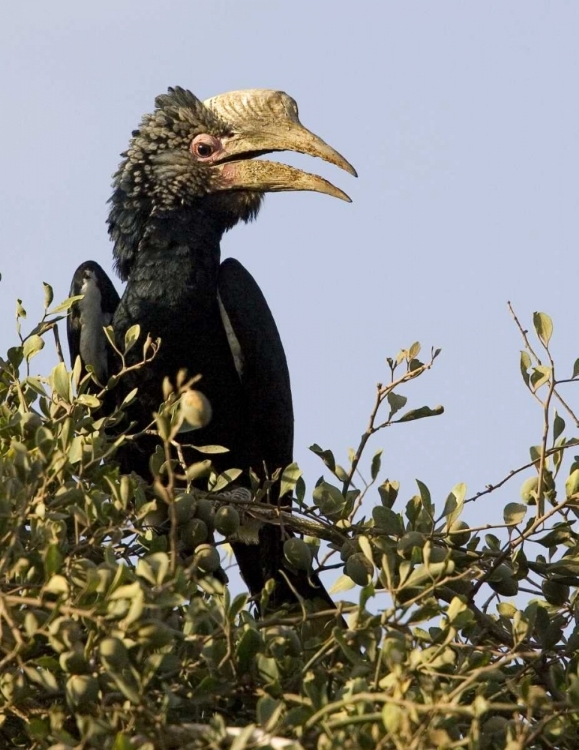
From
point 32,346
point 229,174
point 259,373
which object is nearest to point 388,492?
point 32,346

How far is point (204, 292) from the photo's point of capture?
5844 mm

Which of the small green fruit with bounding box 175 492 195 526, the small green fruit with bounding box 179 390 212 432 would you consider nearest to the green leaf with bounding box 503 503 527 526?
the small green fruit with bounding box 175 492 195 526

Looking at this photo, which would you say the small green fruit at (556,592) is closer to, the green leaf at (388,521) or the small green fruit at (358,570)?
the green leaf at (388,521)

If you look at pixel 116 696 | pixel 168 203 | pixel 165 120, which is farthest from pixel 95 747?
pixel 165 120

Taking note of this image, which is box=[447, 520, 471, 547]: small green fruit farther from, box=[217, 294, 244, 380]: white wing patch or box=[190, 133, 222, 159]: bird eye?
box=[190, 133, 222, 159]: bird eye

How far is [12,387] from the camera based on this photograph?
13.0ft

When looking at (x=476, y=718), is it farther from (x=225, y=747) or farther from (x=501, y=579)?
(x=501, y=579)

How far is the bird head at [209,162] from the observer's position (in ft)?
20.2

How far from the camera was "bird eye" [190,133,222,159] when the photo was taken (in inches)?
252

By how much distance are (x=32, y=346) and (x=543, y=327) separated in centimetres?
144

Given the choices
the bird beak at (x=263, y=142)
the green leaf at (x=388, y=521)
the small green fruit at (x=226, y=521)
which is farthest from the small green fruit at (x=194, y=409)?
the bird beak at (x=263, y=142)

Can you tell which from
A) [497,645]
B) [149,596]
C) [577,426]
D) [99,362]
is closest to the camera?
[149,596]

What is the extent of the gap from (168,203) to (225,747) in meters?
3.87

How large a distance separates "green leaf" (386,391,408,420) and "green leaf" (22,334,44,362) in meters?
1.00
